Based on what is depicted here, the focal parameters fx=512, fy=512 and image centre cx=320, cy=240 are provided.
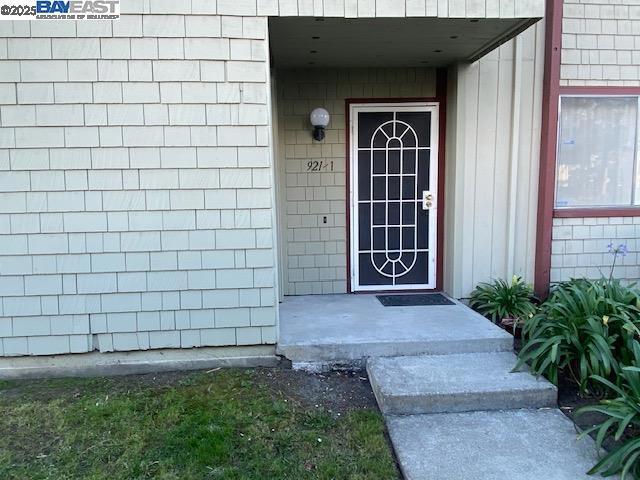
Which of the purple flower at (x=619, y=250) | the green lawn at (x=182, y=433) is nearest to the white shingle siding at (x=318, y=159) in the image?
the green lawn at (x=182, y=433)

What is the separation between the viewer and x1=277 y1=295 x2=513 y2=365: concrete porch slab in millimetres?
3768

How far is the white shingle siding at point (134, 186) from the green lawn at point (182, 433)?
45 cm

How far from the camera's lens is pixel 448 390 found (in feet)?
10.5

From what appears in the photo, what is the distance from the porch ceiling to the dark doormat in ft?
7.50

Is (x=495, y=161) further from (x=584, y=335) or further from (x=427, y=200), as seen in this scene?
(x=584, y=335)

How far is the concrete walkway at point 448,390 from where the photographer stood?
2.64 meters

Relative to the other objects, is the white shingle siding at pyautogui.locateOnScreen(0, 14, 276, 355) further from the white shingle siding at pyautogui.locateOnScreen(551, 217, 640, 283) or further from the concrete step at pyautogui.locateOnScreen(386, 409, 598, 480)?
the white shingle siding at pyautogui.locateOnScreen(551, 217, 640, 283)

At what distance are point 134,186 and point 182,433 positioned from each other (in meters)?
1.72

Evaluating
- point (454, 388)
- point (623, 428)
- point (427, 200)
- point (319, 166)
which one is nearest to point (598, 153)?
point (427, 200)

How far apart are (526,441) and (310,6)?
3.07 metres

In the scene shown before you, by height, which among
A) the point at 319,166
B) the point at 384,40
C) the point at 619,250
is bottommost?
the point at 619,250

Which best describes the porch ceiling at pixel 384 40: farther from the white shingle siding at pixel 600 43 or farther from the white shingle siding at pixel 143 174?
the white shingle siding at pixel 600 43

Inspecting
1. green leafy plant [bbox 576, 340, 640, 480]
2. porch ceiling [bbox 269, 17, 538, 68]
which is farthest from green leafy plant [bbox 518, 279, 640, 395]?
porch ceiling [bbox 269, 17, 538, 68]

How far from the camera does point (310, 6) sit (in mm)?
3543
